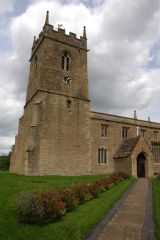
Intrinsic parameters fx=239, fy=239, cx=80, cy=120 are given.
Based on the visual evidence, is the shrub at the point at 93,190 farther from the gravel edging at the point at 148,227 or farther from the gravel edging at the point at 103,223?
the gravel edging at the point at 148,227

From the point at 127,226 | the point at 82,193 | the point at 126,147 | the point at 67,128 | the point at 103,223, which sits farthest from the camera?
the point at 126,147

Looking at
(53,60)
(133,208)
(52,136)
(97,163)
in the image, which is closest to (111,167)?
(97,163)

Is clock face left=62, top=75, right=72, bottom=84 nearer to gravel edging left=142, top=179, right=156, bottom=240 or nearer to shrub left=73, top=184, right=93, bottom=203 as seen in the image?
shrub left=73, top=184, right=93, bottom=203

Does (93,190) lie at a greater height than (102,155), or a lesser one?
lesser

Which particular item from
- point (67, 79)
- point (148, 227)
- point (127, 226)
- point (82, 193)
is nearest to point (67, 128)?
point (67, 79)

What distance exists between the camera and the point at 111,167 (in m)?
33.9

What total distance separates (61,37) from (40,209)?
28.9 meters

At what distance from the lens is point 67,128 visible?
3042 cm

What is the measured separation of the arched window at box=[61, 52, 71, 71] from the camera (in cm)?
3342

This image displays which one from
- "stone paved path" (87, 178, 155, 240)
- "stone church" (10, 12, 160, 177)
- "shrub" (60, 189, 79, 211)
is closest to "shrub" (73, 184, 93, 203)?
"shrub" (60, 189, 79, 211)

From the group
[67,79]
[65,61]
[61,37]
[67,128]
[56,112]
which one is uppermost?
[61,37]

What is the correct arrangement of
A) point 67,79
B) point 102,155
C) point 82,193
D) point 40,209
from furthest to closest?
point 102,155 < point 67,79 < point 82,193 < point 40,209

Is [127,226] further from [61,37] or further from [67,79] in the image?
[61,37]

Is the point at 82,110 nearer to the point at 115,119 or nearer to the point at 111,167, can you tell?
the point at 115,119
